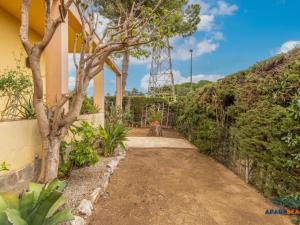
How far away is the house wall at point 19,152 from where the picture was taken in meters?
2.70

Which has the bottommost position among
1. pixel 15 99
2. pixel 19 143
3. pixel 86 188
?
pixel 86 188

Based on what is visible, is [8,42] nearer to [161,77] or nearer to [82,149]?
[82,149]

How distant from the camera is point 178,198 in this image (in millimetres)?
3830

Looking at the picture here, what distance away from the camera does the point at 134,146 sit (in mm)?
8477

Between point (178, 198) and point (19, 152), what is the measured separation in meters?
2.47

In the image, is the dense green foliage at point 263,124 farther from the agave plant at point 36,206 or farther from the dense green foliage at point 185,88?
the dense green foliage at point 185,88

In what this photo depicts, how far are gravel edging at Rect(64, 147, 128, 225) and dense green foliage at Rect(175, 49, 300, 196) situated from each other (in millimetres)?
2793

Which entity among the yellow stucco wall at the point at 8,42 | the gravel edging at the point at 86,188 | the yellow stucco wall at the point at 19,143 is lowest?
the gravel edging at the point at 86,188

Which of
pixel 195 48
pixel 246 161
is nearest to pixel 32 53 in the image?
pixel 246 161

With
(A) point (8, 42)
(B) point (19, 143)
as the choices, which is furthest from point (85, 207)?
(A) point (8, 42)

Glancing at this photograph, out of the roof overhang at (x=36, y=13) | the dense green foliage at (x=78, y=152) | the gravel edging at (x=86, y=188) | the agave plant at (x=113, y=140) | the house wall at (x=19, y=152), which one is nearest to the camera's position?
the house wall at (x=19, y=152)

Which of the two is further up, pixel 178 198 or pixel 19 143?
pixel 19 143

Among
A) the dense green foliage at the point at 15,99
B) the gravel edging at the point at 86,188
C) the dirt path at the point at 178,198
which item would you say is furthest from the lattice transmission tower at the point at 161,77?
the dense green foliage at the point at 15,99

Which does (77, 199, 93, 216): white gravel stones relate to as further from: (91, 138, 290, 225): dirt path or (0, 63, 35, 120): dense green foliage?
(0, 63, 35, 120): dense green foliage
